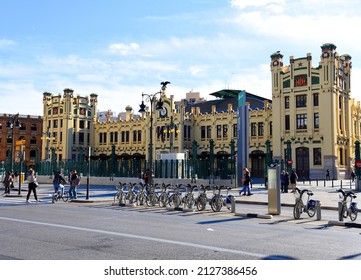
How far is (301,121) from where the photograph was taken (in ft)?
174

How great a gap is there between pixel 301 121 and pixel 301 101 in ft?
8.13

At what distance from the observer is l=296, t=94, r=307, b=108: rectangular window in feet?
172

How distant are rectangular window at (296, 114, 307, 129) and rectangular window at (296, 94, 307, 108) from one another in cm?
124

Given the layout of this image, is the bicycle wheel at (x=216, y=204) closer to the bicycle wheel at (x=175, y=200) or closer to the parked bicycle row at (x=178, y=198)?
the parked bicycle row at (x=178, y=198)

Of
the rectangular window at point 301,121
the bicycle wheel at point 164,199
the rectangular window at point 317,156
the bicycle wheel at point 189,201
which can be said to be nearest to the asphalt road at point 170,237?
the bicycle wheel at point 189,201

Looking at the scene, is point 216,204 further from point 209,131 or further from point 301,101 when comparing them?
point 209,131

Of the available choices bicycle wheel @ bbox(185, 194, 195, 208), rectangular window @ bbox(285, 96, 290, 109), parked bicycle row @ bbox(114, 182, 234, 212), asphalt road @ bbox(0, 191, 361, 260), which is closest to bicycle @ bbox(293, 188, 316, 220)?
asphalt road @ bbox(0, 191, 361, 260)

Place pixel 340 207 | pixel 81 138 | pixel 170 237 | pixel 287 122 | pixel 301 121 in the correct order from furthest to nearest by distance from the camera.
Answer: pixel 81 138 → pixel 287 122 → pixel 301 121 → pixel 340 207 → pixel 170 237

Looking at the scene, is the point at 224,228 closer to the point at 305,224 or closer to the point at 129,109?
the point at 305,224

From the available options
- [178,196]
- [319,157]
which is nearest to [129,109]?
[319,157]

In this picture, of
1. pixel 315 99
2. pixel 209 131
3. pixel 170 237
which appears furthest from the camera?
pixel 209 131

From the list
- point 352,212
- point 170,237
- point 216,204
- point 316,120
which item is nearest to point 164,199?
point 216,204

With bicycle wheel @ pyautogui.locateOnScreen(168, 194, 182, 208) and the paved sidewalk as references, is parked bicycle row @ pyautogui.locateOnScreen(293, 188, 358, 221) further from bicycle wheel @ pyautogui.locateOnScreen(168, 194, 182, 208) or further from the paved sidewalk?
bicycle wheel @ pyautogui.locateOnScreen(168, 194, 182, 208)
